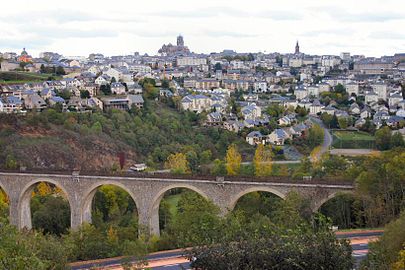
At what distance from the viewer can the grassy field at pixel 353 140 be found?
48656mm

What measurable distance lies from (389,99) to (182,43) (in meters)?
83.9

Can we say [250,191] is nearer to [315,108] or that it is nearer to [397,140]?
[397,140]

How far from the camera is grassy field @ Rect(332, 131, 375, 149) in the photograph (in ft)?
160

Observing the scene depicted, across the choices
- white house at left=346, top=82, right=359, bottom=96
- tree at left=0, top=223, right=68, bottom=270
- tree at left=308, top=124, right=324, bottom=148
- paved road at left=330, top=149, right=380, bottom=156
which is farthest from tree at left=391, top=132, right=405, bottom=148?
tree at left=0, top=223, right=68, bottom=270

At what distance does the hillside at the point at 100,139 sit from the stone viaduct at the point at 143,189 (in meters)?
7.78

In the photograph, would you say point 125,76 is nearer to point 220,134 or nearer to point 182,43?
point 220,134

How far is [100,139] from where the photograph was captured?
44.7 meters

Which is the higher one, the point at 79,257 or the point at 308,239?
the point at 308,239

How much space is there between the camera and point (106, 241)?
2214cm

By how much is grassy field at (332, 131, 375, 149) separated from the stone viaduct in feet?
86.7

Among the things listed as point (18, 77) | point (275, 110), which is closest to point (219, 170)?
point (275, 110)

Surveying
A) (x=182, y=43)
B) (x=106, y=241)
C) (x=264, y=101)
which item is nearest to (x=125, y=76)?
(x=264, y=101)

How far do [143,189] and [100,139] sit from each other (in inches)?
762

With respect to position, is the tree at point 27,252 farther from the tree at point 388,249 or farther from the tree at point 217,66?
the tree at point 217,66
